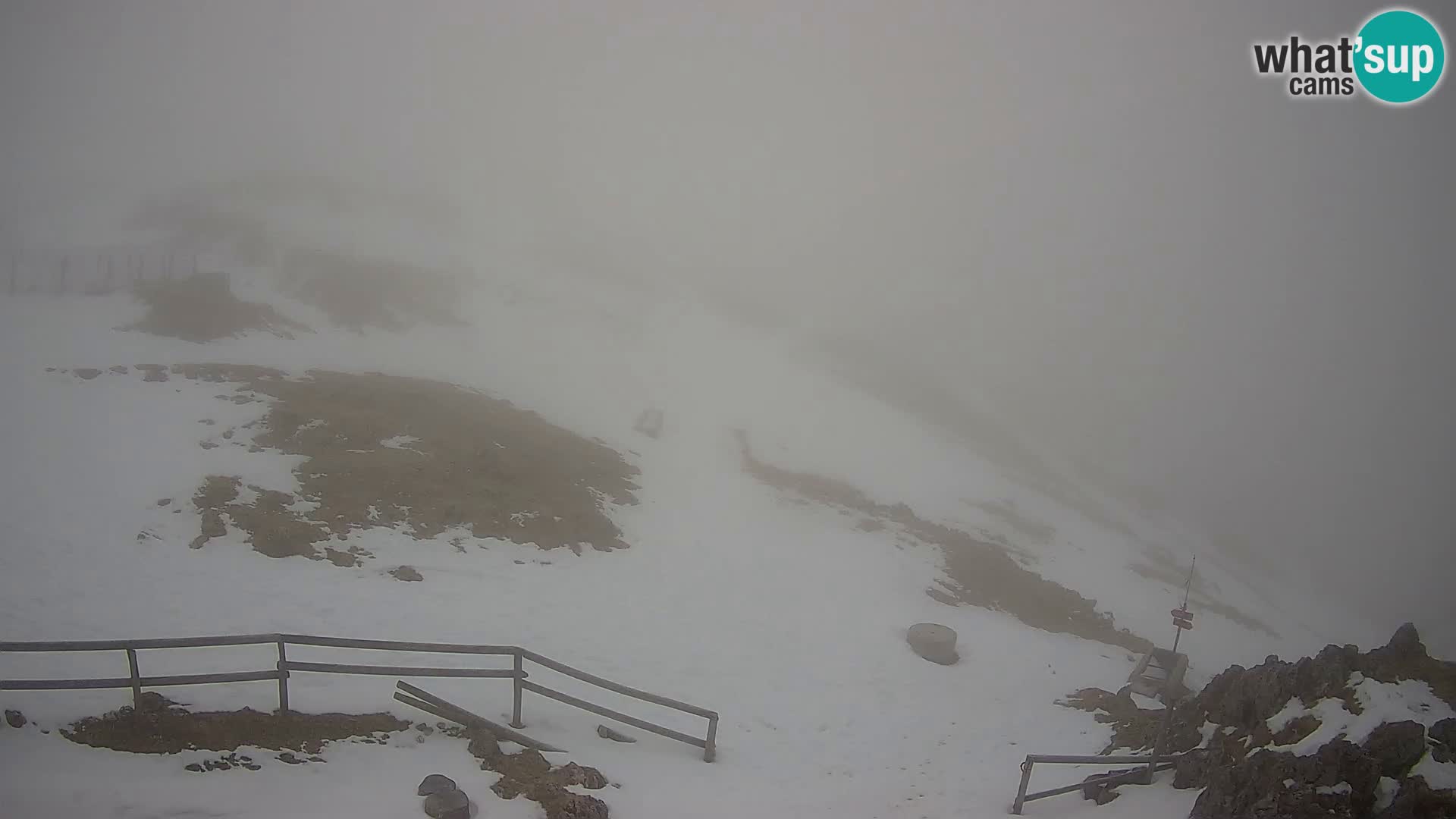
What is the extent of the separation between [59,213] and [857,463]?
69.1m

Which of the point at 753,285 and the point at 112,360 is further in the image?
the point at 753,285

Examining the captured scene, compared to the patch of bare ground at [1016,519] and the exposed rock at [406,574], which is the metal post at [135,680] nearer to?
the exposed rock at [406,574]

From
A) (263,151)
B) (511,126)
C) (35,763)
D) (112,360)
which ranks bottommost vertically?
(35,763)

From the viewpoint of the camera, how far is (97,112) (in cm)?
9500

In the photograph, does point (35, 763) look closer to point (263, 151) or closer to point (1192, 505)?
point (1192, 505)

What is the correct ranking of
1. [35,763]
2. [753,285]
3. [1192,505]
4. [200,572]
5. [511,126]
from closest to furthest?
[35,763] < [200,572] < [1192,505] < [753,285] < [511,126]

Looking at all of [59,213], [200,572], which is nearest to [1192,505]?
[200,572]

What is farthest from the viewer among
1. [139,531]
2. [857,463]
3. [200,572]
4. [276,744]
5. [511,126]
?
[511,126]

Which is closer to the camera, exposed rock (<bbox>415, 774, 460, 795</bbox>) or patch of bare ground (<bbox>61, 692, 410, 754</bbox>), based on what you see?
exposed rock (<bbox>415, 774, 460, 795</bbox>)

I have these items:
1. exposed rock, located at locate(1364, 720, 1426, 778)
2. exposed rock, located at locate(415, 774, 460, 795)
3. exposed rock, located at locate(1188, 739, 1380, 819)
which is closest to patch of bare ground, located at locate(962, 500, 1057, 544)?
exposed rock, located at locate(1188, 739, 1380, 819)

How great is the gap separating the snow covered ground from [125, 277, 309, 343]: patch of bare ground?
1215mm

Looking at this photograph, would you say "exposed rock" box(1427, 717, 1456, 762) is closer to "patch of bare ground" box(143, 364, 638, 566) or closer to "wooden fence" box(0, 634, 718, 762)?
"wooden fence" box(0, 634, 718, 762)

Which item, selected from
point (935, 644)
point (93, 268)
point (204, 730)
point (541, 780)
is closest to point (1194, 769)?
point (935, 644)

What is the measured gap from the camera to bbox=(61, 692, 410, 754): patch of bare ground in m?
8.83
